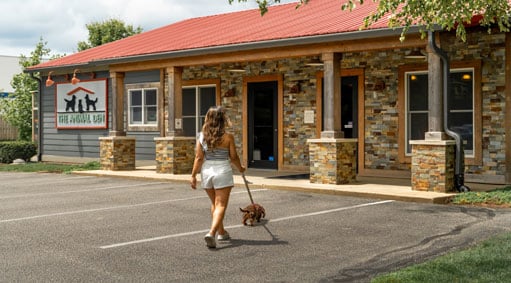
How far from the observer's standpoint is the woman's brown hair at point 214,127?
24.8 feet

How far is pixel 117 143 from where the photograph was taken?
59.7 ft

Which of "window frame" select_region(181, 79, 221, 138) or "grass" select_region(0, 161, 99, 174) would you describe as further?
"grass" select_region(0, 161, 99, 174)

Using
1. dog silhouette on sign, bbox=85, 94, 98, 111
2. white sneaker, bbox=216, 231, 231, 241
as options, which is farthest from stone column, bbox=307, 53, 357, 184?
dog silhouette on sign, bbox=85, 94, 98, 111

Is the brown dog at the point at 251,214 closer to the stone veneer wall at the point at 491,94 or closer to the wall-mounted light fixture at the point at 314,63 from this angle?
the stone veneer wall at the point at 491,94

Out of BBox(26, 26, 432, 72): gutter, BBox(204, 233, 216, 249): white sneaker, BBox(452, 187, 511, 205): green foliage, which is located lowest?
BBox(204, 233, 216, 249): white sneaker

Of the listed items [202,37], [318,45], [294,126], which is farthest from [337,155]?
[202,37]

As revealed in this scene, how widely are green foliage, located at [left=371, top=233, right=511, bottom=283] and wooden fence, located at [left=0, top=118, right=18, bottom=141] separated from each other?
1243 inches

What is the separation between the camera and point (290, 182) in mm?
13922

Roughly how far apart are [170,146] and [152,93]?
4.60 m

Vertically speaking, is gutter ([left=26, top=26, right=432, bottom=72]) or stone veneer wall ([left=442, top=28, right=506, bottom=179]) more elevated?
gutter ([left=26, top=26, right=432, bottom=72])

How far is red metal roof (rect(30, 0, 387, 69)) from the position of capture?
14426mm

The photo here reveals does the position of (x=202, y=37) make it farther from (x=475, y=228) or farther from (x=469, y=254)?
(x=469, y=254)

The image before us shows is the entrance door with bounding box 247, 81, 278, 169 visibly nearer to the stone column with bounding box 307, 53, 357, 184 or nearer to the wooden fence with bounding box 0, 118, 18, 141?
the stone column with bounding box 307, 53, 357, 184

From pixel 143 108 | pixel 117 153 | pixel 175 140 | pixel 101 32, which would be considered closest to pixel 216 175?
pixel 175 140
